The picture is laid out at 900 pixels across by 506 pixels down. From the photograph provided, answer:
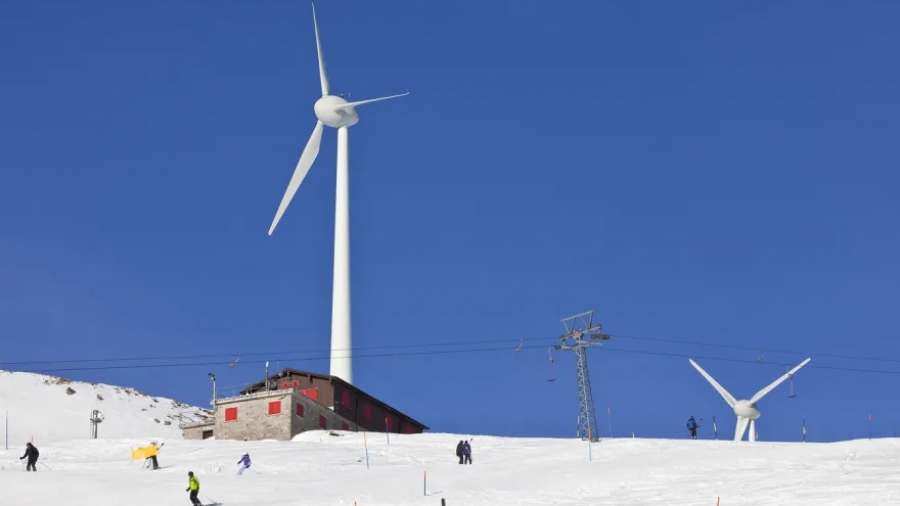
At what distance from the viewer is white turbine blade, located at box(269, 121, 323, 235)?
9938 cm

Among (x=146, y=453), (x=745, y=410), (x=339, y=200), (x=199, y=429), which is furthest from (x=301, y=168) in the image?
(x=146, y=453)

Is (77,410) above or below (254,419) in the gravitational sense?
above

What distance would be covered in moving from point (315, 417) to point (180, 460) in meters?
24.9

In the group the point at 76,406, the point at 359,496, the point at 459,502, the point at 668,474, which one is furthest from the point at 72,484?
the point at 76,406

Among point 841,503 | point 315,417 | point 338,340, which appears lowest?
point 841,503

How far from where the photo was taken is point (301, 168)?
101 metres

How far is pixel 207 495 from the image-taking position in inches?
1794

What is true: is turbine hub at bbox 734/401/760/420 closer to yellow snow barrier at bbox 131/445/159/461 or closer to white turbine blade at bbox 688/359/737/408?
white turbine blade at bbox 688/359/737/408

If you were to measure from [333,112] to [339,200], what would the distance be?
28.3 feet

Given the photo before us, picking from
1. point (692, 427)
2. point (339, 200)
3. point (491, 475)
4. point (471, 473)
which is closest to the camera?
point (491, 475)

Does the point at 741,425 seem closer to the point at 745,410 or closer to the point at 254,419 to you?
the point at 745,410

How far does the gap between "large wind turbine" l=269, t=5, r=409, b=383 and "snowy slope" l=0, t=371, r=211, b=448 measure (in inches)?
708

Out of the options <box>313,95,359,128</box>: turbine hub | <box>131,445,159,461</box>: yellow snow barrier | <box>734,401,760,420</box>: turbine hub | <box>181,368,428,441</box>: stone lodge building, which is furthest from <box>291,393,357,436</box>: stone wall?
<box>313,95,359,128</box>: turbine hub

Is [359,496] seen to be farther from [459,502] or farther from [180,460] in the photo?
[180,460]
